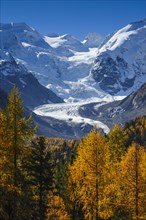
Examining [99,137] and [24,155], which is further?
[99,137]

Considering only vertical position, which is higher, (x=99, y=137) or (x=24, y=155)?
(x=99, y=137)

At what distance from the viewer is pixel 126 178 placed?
48531 millimetres

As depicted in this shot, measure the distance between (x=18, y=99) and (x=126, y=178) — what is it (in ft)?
51.6

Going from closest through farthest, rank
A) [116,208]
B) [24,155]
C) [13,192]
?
[13,192] < [24,155] < [116,208]

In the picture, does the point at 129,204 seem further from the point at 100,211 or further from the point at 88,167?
the point at 88,167

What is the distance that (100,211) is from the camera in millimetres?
48062

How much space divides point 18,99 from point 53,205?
28.2 m

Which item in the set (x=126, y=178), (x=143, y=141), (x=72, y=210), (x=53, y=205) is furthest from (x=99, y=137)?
Answer: (x=143, y=141)

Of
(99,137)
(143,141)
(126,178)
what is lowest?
(126,178)

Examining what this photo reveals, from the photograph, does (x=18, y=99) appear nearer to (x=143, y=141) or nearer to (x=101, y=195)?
(x=101, y=195)

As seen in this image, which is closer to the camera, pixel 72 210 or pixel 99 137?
pixel 99 137

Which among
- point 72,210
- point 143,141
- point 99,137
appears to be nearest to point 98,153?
point 99,137

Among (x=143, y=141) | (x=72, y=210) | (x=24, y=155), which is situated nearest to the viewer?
(x=24, y=155)

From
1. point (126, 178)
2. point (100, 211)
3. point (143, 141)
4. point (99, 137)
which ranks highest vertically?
point (143, 141)
